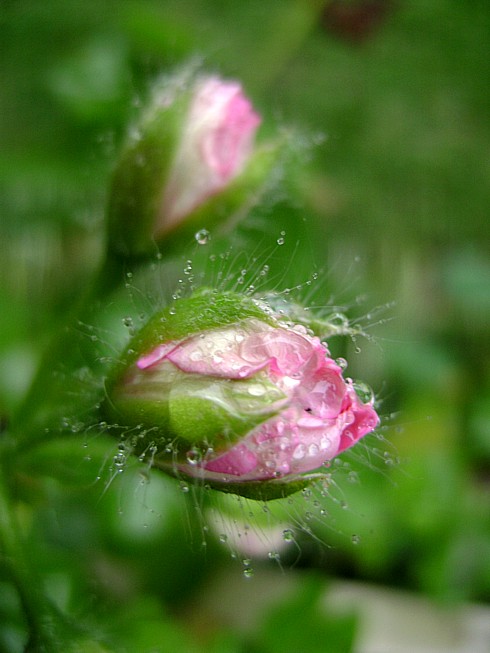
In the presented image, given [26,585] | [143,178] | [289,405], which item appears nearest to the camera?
[289,405]

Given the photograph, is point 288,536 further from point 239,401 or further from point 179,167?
point 179,167

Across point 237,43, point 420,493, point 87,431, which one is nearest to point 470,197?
point 237,43

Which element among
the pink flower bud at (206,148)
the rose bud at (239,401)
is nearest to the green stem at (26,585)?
the rose bud at (239,401)

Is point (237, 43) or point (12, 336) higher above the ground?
point (237, 43)

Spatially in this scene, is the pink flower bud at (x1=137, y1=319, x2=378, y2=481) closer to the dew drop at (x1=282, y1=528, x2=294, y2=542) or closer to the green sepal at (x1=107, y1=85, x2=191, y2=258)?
the dew drop at (x1=282, y1=528, x2=294, y2=542)

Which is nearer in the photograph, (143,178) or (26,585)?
(26,585)

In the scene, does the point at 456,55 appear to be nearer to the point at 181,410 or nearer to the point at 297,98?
the point at 297,98

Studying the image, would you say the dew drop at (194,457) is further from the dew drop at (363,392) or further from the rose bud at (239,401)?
the dew drop at (363,392)

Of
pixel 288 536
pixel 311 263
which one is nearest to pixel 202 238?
pixel 288 536
